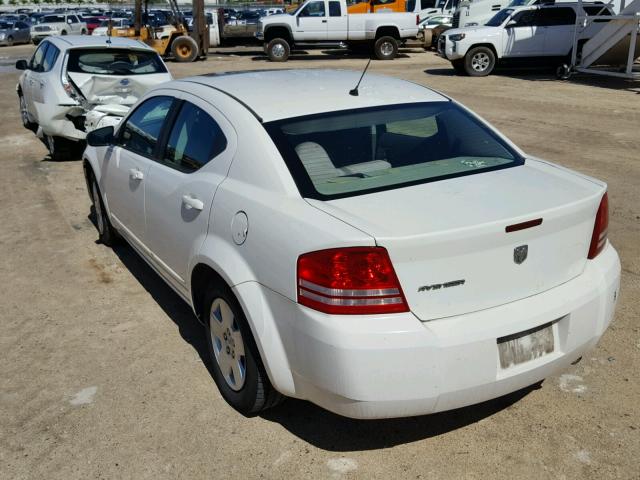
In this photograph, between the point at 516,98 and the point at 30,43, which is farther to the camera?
the point at 30,43

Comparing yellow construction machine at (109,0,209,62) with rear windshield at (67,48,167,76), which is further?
yellow construction machine at (109,0,209,62)

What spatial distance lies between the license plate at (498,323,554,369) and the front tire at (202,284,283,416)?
1065 millimetres

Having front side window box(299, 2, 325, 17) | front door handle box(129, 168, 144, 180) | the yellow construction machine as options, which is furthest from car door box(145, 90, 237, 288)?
the yellow construction machine

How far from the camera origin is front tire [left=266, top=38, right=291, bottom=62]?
2506 centimetres

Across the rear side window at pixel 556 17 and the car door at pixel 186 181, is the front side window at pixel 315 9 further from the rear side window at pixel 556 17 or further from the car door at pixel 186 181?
the car door at pixel 186 181

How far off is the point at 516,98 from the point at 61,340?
12.5 m

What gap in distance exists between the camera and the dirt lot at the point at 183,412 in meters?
2.93

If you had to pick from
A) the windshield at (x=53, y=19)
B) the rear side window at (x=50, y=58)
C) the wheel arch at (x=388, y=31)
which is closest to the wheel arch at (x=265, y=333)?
the rear side window at (x=50, y=58)

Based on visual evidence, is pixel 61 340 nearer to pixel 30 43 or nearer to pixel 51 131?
pixel 51 131

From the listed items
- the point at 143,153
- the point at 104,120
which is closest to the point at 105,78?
the point at 104,120

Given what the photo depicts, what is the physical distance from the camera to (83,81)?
29.4 feet

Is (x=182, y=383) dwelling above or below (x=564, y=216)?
below

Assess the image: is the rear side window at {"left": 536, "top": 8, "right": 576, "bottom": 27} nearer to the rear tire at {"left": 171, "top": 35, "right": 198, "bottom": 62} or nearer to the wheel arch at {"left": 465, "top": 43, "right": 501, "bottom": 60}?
the wheel arch at {"left": 465, "top": 43, "right": 501, "bottom": 60}

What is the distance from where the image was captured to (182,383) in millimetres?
3615
